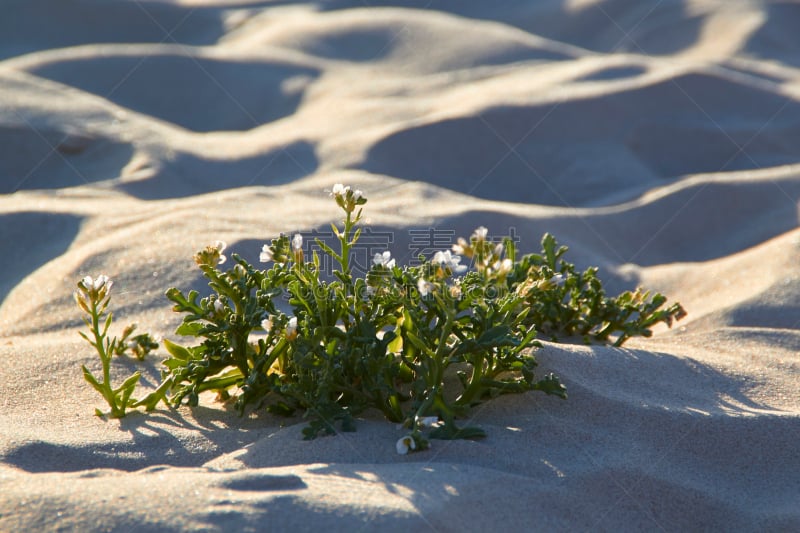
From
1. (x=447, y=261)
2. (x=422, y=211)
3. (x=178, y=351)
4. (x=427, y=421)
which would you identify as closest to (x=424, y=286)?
(x=447, y=261)

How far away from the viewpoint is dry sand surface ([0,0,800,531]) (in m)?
2.18

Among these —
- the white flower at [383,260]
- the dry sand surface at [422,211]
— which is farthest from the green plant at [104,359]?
the white flower at [383,260]

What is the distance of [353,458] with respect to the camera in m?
2.29

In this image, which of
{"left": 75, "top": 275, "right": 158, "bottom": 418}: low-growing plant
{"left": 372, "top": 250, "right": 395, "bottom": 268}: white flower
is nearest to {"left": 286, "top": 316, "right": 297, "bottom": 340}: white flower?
{"left": 372, "top": 250, "right": 395, "bottom": 268}: white flower

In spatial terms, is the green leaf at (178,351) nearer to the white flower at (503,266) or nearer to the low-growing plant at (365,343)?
the low-growing plant at (365,343)

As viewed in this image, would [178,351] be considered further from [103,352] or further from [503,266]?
[503,266]

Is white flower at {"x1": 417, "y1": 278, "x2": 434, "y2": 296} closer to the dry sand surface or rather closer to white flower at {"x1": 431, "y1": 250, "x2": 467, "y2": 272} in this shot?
white flower at {"x1": 431, "y1": 250, "x2": 467, "y2": 272}

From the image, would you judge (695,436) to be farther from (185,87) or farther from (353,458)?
(185,87)

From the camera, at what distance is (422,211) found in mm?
4910

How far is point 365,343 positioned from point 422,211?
8.19ft

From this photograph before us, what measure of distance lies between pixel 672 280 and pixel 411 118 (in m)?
2.41

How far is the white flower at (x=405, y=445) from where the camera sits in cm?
228

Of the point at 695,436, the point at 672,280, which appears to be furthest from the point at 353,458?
the point at 672,280

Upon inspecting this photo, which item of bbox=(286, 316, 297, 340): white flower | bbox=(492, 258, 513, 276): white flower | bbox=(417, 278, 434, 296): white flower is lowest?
bbox=(286, 316, 297, 340): white flower
